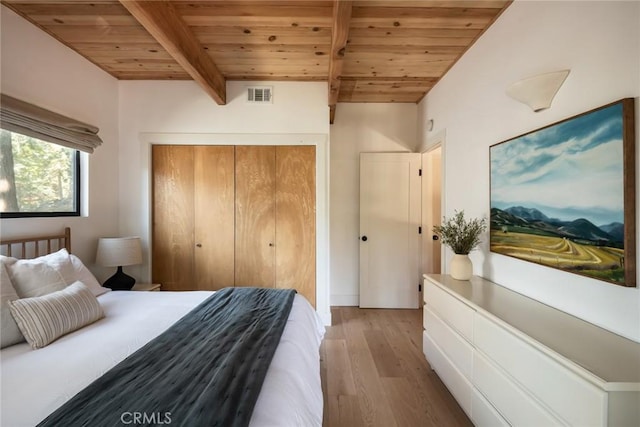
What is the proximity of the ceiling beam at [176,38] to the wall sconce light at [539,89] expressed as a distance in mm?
2297

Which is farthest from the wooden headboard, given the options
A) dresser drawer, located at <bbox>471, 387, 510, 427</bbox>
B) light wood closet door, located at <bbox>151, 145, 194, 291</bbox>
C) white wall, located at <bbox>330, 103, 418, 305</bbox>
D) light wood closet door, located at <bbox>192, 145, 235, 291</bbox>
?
dresser drawer, located at <bbox>471, 387, 510, 427</bbox>

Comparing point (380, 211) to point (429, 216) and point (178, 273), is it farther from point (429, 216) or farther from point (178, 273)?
point (178, 273)

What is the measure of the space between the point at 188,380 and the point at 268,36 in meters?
2.46

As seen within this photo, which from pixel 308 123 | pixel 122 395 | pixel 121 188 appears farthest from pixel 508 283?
pixel 121 188

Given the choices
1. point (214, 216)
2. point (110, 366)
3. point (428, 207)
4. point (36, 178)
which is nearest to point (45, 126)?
point (36, 178)

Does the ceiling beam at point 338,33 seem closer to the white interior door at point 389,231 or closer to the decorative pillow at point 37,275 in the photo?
the white interior door at point 389,231

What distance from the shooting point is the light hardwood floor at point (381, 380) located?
1.68m

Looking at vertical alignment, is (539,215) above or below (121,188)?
below

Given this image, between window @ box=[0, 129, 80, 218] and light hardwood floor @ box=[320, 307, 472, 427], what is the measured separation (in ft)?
8.68

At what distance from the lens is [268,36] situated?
219cm

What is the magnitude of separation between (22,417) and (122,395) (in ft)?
0.94

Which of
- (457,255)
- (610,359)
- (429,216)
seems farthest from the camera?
(429,216)

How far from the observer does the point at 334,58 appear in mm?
2018

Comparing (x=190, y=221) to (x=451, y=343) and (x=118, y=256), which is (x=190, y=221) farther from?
(x=451, y=343)
